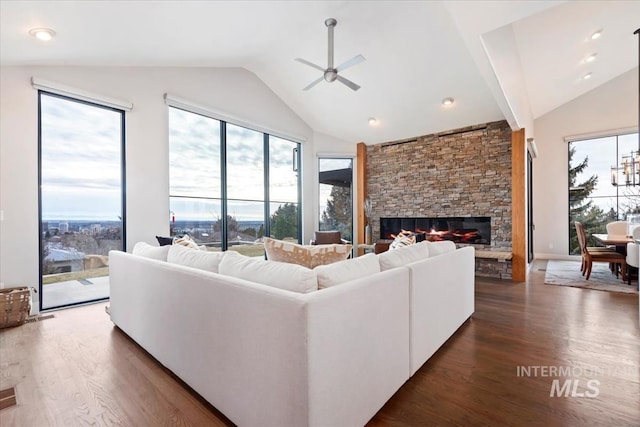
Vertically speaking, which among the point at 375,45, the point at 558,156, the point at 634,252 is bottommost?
the point at 634,252

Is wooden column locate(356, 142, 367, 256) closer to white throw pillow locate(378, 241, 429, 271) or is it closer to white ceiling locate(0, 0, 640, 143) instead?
white ceiling locate(0, 0, 640, 143)

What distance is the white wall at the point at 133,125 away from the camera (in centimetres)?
318

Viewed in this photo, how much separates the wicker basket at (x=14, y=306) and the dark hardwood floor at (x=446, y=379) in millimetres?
100

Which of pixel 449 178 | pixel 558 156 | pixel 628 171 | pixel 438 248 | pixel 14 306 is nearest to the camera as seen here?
pixel 438 248

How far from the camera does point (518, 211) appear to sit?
496cm

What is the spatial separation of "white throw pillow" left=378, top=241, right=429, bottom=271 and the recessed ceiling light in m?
3.45

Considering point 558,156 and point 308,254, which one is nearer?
point 308,254

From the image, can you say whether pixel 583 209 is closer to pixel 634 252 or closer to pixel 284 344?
pixel 634 252

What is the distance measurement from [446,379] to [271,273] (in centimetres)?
140

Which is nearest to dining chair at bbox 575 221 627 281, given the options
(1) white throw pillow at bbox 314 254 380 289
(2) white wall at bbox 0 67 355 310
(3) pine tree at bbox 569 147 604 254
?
(3) pine tree at bbox 569 147 604 254

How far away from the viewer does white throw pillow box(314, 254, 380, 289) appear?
1.52 meters

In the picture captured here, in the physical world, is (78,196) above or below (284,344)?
above

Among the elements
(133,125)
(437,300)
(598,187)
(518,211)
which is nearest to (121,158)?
(133,125)

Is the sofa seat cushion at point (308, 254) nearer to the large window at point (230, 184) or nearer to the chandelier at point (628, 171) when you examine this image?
the large window at point (230, 184)
